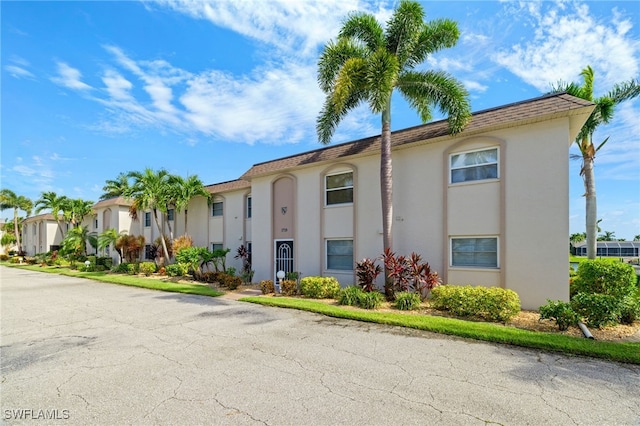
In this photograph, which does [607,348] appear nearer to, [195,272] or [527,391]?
[527,391]

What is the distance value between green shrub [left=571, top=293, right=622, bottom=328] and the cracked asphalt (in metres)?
2.44

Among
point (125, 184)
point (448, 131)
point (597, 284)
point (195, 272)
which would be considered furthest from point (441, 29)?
point (125, 184)

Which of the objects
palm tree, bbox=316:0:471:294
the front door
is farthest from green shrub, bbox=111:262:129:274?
palm tree, bbox=316:0:471:294

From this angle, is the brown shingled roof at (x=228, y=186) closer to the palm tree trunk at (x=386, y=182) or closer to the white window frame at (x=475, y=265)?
the palm tree trunk at (x=386, y=182)

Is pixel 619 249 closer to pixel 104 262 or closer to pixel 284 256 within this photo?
pixel 284 256

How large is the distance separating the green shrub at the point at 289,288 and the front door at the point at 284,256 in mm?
2169

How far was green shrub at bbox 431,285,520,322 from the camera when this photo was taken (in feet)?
28.9

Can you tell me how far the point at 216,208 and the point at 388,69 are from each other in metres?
16.1

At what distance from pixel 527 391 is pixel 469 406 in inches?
44.7

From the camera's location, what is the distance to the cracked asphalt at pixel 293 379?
4195 millimetres

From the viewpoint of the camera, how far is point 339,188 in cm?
1501

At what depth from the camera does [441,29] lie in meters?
11.7

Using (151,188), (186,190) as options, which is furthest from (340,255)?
(151,188)

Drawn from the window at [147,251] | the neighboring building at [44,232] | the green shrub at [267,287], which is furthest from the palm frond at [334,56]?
the neighboring building at [44,232]
